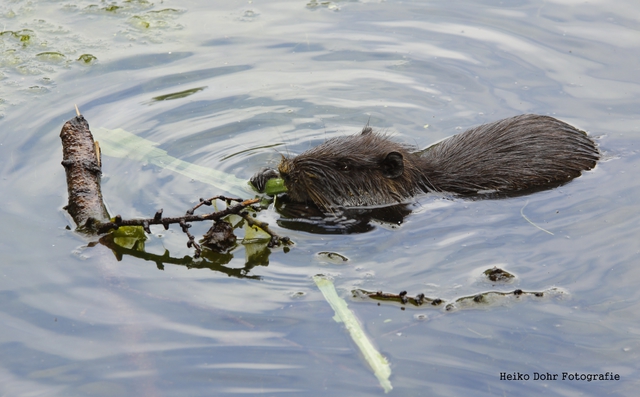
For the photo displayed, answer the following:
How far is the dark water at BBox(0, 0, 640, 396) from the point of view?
4168 mm

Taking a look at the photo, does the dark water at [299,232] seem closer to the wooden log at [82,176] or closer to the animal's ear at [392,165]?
the wooden log at [82,176]

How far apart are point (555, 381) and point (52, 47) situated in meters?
6.41

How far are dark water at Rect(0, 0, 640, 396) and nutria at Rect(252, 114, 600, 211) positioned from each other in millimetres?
165

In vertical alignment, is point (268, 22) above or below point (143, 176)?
above

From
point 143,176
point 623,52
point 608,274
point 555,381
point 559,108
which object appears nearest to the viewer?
point 555,381

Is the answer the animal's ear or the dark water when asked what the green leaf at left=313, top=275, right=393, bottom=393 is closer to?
the dark water

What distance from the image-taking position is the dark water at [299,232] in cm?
417

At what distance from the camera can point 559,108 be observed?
283 inches

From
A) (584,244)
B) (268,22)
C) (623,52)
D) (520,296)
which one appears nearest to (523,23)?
(623,52)

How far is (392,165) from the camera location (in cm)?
598

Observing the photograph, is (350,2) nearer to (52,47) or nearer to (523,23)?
(523,23)

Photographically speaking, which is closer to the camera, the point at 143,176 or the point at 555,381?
the point at 555,381

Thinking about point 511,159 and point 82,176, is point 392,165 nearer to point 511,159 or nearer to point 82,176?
point 511,159

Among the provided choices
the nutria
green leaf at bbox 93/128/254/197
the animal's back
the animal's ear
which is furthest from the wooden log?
the animal's back
